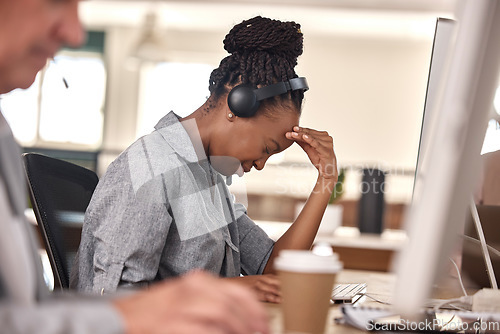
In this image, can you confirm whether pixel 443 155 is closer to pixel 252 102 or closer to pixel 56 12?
pixel 56 12

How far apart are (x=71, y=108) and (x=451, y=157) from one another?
7.41 m

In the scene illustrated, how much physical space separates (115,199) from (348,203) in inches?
223

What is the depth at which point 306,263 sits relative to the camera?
27.2 inches

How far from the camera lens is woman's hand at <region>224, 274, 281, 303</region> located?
41.7 inches

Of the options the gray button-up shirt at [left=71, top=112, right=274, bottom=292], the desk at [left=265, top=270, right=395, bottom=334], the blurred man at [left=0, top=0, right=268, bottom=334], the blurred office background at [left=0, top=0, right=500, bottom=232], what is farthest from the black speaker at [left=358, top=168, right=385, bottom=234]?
the blurred office background at [left=0, top=0, right=500, bottom=232]

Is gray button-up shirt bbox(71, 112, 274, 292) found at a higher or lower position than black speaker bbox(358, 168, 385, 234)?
higher

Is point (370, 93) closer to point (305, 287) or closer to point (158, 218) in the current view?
point (158, 218)

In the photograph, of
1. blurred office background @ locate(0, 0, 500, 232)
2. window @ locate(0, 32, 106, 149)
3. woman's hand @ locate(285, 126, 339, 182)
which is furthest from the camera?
window @ locate(0, 32, 106, 149)

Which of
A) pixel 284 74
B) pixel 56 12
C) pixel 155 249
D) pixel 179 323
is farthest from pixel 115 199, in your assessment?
pixel 179 323

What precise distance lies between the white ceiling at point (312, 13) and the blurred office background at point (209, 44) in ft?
0.04

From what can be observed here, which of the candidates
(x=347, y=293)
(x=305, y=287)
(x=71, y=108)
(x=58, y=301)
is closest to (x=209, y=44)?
(x=71, y=108)

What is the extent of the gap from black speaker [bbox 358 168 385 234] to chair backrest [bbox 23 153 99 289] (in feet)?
5.34

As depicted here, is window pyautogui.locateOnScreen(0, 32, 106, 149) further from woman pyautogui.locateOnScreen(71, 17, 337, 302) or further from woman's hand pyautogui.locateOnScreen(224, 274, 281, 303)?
woman's hand pyautogui.locateOnScreen(224, 274, 281, 303)

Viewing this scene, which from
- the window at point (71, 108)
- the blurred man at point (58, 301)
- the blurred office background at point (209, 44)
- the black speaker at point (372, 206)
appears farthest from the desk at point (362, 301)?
the window at point (71, 108)
